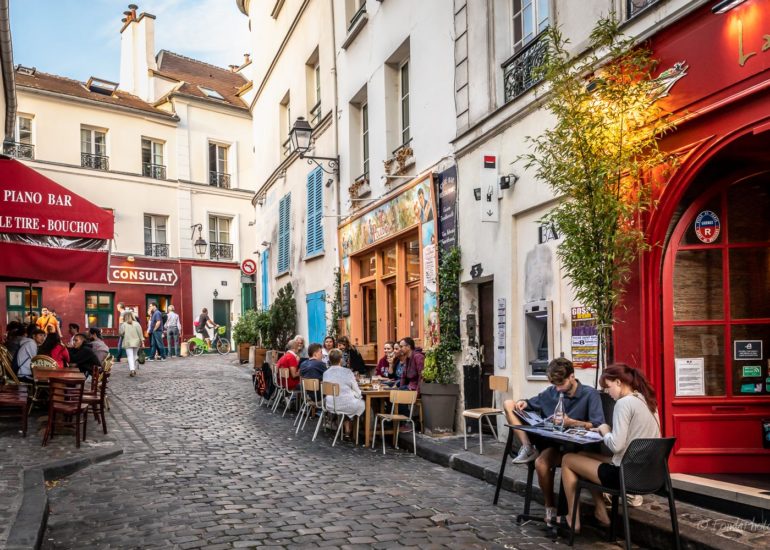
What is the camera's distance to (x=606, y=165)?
649 centimetres

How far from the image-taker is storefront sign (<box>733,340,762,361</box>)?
6.80m

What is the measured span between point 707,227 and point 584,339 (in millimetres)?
1800

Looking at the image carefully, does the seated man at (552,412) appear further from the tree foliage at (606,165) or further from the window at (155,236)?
the window at (155,236)

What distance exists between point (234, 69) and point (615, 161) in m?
36.2

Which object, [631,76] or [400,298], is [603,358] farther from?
[400,298]

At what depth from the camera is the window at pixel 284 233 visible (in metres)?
20.8

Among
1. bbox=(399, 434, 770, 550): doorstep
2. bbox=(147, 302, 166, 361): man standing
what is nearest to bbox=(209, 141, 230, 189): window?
bbox=(147, 302, 166, 361): man standing

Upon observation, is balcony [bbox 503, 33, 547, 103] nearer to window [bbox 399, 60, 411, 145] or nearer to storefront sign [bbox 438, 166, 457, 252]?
storefront sign [bbox 438, 166, 457, 252]

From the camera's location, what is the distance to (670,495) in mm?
5262

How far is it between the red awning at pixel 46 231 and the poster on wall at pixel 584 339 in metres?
5.71

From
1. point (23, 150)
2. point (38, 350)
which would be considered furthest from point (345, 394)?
point (23, 150)

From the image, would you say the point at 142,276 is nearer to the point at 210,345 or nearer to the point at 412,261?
the point at 210,345

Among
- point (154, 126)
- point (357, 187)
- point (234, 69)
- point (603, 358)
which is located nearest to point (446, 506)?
point (603, 358)

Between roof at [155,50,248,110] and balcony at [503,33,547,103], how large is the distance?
24286 mm
